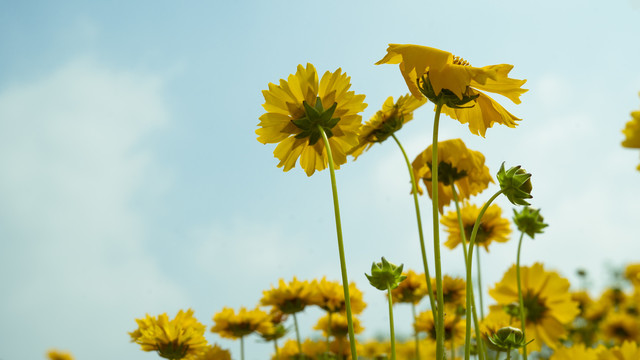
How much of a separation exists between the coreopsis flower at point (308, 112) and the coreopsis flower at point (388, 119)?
0.92ft

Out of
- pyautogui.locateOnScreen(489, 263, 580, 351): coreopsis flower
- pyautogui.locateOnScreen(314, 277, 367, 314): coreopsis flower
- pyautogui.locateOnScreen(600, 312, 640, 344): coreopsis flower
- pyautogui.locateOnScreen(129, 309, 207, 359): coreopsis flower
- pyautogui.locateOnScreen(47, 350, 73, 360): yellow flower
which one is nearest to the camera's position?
pyautogui.locateOnScreen(129, 309, 207, 359): coreopsis flower

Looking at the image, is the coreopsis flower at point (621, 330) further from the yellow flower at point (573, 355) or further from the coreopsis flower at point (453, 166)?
the coreopsis flower at point (453, 166)

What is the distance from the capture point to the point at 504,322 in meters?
1.34

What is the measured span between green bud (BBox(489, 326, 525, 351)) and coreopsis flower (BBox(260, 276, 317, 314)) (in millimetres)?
755

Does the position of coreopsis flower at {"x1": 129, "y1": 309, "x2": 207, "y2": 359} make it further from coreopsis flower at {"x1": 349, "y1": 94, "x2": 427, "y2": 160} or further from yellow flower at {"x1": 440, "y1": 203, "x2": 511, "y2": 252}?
yellow flower at {"x1": 440, "y1": 203, "x2": 511, "y2": 252}

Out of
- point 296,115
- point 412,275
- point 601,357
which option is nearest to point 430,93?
point 296,115


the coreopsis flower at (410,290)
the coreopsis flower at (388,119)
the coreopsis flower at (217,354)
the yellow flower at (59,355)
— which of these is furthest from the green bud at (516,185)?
the yellow flower at (59,355)

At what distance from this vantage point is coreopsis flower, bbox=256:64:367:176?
2.82ft

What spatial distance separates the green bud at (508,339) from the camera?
96 cm

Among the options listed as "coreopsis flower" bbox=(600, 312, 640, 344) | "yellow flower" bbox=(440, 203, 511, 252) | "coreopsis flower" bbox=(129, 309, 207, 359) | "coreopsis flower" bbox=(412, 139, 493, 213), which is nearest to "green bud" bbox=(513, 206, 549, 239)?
"coreopsis flower" bbox=(412, 139, 493, 213)

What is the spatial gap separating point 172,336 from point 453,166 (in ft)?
2.58

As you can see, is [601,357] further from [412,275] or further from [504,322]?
[412,275]

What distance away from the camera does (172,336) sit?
4.08 feet

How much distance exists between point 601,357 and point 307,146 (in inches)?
29.8
